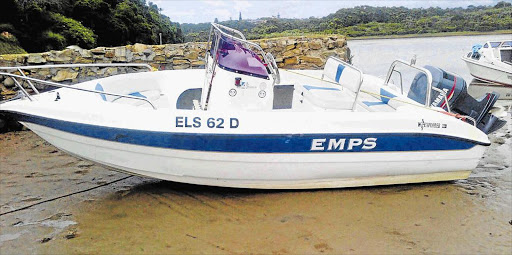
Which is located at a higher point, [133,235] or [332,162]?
[332,162]

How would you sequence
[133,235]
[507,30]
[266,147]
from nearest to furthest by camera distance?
[133,235], [266,147], [507,30]

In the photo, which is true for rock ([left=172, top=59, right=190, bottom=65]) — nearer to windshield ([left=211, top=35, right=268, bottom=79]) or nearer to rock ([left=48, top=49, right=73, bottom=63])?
rock ([left=48, top=49, right=73, bottom=63])

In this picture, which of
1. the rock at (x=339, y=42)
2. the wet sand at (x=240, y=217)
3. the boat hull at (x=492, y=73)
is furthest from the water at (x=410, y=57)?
the wet sand at (x=240, y=217)

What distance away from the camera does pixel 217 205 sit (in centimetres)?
421

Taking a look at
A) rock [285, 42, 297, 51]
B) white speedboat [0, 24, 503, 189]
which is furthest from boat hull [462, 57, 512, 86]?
white speedboat [0, 24, 503, 189]

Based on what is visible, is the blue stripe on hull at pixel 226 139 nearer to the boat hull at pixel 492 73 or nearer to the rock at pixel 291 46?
the rock at pixel 291 46

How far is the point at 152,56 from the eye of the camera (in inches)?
328

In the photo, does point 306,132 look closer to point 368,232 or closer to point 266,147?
point 266,147

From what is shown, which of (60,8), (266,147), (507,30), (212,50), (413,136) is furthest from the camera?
(507,30)

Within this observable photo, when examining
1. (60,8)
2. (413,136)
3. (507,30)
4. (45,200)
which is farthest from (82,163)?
(507,30)

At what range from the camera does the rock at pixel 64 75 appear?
724 cm

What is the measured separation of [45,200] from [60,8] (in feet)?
27.3

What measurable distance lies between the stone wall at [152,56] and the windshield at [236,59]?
1.39 metres

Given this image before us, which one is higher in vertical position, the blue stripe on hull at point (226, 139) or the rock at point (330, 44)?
the rock at point (330, 44)
